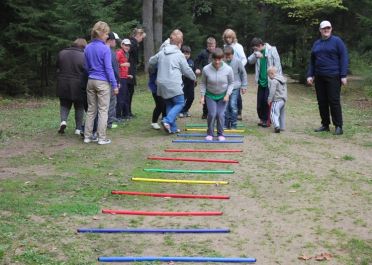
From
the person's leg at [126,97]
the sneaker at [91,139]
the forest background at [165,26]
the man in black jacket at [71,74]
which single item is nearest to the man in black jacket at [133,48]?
the person's leg at [126,97]

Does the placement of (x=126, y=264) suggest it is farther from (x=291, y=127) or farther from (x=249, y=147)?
(x=291, y=127)

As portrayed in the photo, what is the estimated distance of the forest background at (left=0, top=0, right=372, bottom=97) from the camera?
1908 centimetres

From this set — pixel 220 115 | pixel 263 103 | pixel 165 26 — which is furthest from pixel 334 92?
pixel 165 26

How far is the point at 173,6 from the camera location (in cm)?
2867

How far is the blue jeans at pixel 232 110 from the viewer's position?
35.5 feet

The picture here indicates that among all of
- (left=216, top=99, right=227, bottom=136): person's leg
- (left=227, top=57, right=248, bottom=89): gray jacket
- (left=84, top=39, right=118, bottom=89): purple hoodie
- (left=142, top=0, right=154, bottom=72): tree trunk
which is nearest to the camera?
(left=84, top=39, right=118, bottom=89): purple hoodie

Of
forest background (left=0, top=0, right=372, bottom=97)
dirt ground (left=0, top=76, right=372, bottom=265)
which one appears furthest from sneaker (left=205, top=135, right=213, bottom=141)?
forest background (left=0, top=0, right=372, bottom=97)

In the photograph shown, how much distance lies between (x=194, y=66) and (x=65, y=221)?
8.09 metres

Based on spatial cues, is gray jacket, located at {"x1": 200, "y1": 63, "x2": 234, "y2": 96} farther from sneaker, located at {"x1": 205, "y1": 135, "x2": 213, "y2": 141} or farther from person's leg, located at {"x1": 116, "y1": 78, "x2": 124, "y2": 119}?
person's leg, located at {"x1": 116, "y1": 78, "x2": 124, "y2": 119}

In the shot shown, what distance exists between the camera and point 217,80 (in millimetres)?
9672

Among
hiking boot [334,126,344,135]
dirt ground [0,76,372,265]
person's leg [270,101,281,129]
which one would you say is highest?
person's leg [270,101,281,129]

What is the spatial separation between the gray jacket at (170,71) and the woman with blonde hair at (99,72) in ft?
4.06

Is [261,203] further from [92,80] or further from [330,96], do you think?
[330,96]

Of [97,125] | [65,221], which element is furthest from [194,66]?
[65,221]
